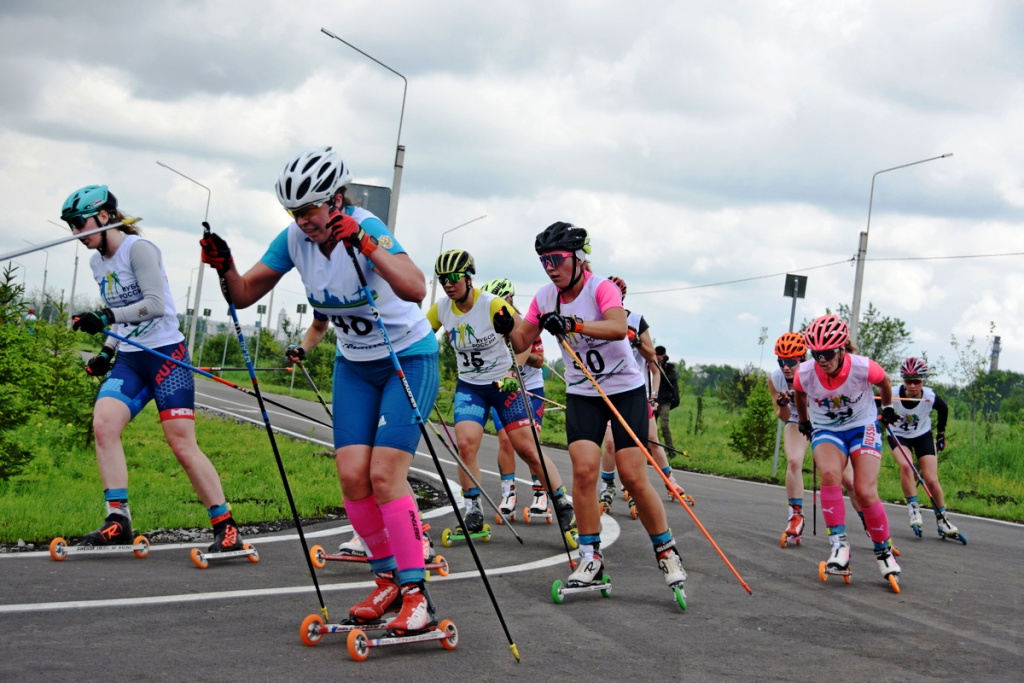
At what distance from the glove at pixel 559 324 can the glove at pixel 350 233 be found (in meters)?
1.80

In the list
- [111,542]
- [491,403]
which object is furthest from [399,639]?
[491,403]

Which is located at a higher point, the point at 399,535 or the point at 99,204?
the point at 99,204

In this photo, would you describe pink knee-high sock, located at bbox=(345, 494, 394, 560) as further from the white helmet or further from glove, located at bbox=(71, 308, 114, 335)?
glove, located at bbox=(71, 308, 114, 335)

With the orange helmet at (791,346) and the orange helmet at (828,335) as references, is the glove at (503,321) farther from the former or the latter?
the orange helmet at (791,346)

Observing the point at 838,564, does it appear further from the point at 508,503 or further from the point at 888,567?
the point at 508,503

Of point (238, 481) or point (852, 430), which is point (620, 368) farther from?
point (238, 481)

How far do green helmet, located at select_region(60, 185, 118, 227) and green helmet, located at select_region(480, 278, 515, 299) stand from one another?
10.9 ft

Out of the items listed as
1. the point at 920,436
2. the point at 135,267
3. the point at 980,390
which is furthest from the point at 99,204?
the point at 980,390

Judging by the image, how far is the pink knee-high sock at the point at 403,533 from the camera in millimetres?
4738

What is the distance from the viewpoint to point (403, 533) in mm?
4738

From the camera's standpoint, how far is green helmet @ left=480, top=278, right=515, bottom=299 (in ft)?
29.1

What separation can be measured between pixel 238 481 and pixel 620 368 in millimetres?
5819

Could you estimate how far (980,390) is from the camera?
24.1m

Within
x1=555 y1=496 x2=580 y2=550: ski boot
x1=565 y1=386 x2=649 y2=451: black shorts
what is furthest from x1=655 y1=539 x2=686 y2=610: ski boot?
x1=555 y1=496 x2=580 y2=550: ski boot
